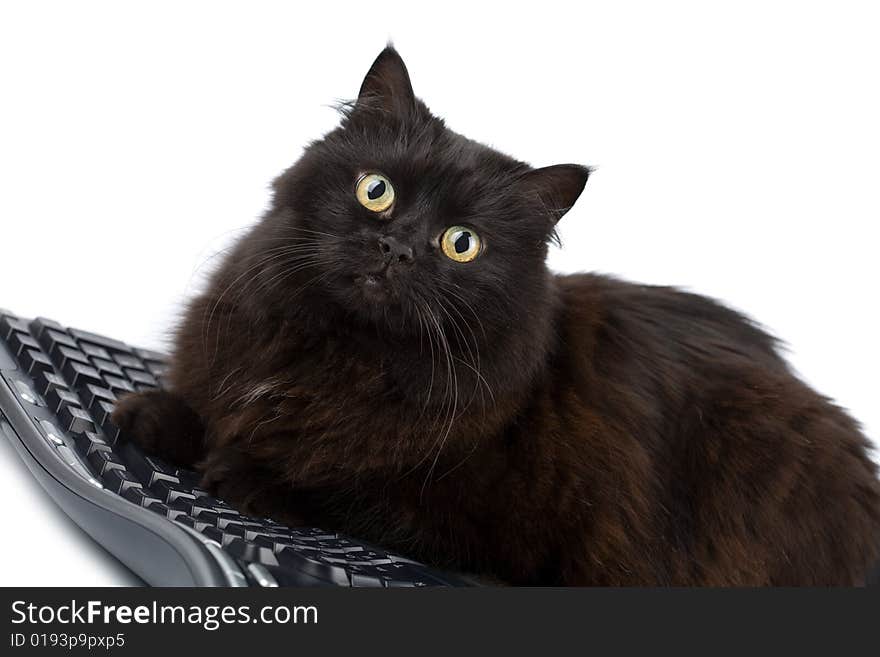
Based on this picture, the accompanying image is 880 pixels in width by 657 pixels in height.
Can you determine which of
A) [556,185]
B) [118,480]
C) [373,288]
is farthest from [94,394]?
[556,185]

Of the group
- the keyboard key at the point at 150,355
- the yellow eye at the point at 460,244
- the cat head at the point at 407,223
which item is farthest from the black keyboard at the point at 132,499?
the yellow eye at the point at 460,244

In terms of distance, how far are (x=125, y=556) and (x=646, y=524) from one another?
2.97ft

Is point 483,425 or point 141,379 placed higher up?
point 483,425

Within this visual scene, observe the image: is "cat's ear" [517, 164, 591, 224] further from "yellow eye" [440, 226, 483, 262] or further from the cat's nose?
the cat's nose

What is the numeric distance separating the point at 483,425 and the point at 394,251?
1.14ft

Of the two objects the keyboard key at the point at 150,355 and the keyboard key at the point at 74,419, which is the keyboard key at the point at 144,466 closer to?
the keyboard key at the point at 74,419

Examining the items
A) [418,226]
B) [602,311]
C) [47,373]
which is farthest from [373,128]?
[47,373]

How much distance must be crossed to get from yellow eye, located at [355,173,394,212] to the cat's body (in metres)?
0.02

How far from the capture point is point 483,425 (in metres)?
1.82

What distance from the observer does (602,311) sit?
6.84 ft

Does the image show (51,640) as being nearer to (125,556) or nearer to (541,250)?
(125,556)

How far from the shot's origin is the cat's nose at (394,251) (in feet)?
5.62

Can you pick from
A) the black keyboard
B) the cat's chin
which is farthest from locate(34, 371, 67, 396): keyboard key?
the cat's chin

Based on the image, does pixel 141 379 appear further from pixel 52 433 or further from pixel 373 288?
pixel 373 288
